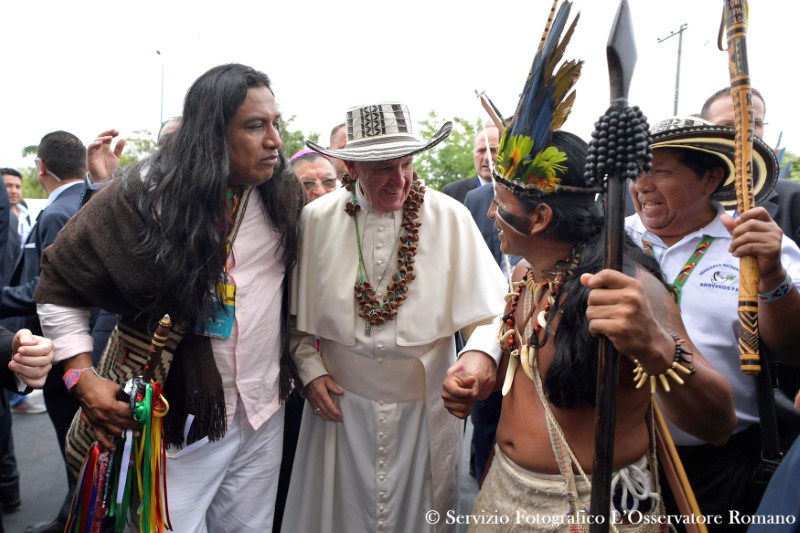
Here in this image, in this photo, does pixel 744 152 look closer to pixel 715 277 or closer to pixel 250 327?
pixel 715 277

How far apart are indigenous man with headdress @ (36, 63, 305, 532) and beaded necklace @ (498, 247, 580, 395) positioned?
108cm

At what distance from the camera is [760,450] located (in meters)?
2.28

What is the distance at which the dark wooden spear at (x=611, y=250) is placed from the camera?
4.48 ft

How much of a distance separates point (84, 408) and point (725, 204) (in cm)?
275

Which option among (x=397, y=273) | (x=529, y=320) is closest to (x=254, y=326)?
(x=397, y=273)

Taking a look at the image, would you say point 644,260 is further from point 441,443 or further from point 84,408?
point 84,408

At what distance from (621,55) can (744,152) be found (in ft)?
2.50

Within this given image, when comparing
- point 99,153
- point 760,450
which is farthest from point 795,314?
point 99,153

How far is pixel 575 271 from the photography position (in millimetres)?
1853

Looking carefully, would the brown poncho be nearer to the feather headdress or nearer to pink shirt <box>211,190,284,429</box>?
pink shirt <box>211,190,284,429</box>

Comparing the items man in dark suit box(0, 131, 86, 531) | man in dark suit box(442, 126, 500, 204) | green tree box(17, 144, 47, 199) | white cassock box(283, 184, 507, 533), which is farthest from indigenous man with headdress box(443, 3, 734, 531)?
green tree box(17, 144, 47, 199)

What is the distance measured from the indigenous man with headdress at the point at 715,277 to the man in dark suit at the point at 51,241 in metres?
3.00

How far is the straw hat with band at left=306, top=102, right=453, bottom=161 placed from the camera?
101 inches

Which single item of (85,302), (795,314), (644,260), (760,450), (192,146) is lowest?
(760,450)
